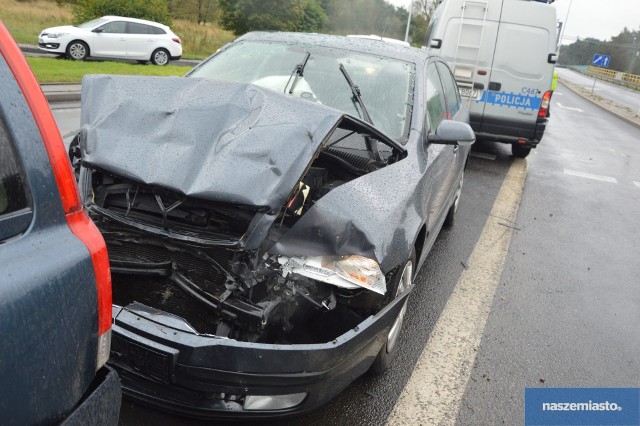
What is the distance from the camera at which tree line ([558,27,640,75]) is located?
88.3m

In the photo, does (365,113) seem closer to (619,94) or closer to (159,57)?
(159,57)

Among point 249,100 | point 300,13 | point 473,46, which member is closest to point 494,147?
point 473,46

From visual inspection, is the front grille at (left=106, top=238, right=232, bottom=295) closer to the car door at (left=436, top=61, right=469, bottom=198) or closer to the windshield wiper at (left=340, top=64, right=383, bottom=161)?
the windshield wiper at (left=340, top=64, right=383, bottom=161)

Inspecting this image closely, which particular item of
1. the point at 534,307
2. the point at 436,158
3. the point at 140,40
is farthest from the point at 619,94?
the point at 436,158

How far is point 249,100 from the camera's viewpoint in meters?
3.00

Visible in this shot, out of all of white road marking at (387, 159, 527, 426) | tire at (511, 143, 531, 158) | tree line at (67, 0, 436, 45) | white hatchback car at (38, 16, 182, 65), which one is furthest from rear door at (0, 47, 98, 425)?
white hatchback car at (38, 16, 182, 65)

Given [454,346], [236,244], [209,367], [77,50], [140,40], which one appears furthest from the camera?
[140,40]

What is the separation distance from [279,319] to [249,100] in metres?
1.26

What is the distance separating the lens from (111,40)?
17.9m

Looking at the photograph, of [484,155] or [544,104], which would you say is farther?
[484,155]

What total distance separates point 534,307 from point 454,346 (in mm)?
1056

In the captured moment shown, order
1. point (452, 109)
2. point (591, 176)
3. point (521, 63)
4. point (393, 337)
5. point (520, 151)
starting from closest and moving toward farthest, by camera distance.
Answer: point (393, 337), point (452, 109), point (521, 63), point (591, 176), point (520, 151)

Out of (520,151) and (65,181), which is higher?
(65,181)

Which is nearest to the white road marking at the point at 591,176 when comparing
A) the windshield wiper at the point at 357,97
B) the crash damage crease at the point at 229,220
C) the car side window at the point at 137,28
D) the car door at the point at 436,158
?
the car door at the point at 436,158
